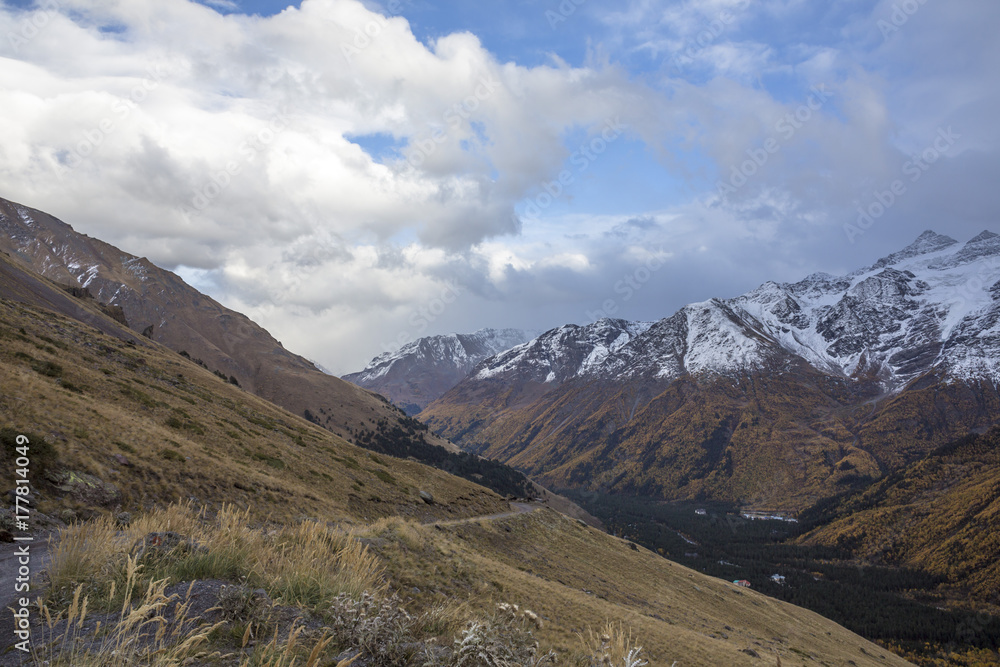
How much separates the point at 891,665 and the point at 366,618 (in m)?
104

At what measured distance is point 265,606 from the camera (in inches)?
226

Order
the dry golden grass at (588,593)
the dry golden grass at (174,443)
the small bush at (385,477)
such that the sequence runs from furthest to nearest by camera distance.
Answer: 1. the small bush at (385,477)
2. the dry golden grass at (174,443)
3. the dry golden grass at (588,593)

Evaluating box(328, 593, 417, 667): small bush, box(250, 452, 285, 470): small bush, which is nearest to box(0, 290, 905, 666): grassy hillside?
box(328, 593, 417, 667): small bush

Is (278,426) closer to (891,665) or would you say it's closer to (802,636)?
(802,636)

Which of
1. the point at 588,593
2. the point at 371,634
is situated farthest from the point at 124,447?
the point at 588,593

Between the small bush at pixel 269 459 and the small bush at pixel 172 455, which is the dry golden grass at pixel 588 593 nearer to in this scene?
the small bush at pixel 172 455

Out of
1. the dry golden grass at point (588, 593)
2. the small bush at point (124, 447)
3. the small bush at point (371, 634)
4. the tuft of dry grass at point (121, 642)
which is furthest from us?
the small bush at point (124, 447)

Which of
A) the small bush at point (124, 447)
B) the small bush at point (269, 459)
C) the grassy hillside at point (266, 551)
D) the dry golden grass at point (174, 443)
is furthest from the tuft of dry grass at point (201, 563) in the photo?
the small bush at point (269, 459)

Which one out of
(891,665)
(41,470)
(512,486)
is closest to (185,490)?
(41,470)

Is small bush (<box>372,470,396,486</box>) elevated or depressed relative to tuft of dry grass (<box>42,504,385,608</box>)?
depressed

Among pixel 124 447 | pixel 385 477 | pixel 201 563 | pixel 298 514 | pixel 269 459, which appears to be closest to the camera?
pixel 201 563

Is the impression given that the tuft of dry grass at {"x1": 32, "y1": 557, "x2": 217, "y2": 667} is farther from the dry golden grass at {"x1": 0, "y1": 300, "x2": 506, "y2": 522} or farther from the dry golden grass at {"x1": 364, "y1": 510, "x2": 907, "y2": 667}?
the dry golden grass at {"x1": 364, "y1": 510, "x2": 907, "y2": 667}

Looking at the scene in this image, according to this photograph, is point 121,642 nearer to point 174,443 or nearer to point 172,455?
point 172,455

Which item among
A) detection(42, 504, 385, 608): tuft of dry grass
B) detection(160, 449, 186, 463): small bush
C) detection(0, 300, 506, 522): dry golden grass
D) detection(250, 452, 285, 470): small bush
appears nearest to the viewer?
detection(42, 504, 385, 608): tuft of dry grass
